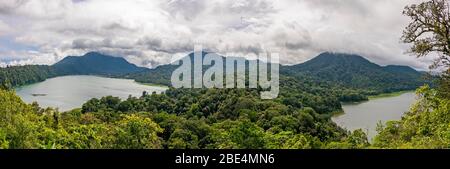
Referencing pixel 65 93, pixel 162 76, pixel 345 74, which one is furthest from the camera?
pixel 345 74

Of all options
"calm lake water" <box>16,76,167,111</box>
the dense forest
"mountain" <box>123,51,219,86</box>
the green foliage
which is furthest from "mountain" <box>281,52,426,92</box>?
the green foliage

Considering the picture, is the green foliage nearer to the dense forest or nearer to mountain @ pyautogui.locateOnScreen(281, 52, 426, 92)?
the dense forest

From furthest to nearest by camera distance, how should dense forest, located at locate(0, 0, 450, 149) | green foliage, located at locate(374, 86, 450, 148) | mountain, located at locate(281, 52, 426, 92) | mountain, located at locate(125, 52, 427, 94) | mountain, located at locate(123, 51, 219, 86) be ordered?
mountain, located at locate(123, 51, 219, 86), mountain, located at locate(281, 52, 426, 92), mountain, located at locate(125, 52, 427, 94), green foliage, located at locate(374, 86, 450, 148), dense forest, located at locate(0, 0, 450, 149)

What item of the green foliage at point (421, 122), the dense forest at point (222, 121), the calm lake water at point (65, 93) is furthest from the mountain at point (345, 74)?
the green foliage at point (421, 122)

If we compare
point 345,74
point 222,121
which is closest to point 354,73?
point 345,74

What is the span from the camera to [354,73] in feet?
474

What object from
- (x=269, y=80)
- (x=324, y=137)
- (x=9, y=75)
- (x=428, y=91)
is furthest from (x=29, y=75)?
(x=428, y=91)

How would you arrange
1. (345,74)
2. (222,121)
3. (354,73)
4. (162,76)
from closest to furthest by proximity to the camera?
(222,121)
(162,76)
(354,73)
(345,74)

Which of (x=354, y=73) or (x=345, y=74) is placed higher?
(x=354, y=73)

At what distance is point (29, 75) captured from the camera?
10556cm

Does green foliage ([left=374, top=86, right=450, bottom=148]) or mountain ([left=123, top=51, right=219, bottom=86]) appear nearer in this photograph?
green foliage ([left=374, top=86, right=450, bottom=148])

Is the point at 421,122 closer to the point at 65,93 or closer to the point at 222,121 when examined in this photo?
the point at 222,121

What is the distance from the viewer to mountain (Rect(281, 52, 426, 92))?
387ft
